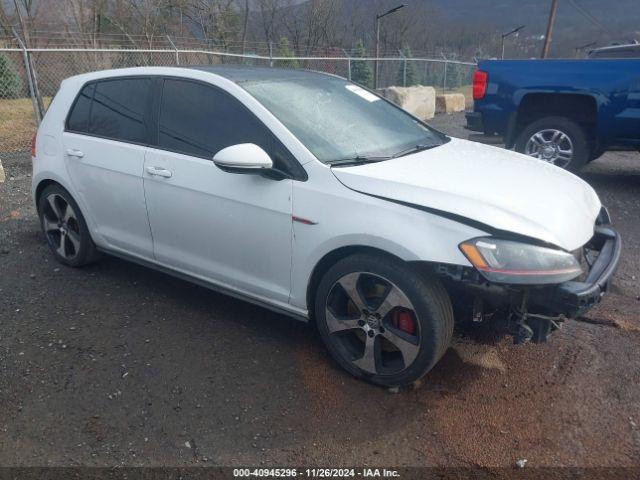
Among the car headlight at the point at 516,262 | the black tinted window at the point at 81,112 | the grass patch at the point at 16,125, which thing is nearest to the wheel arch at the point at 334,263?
the car headlight at the point at 516,262

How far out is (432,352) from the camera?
8.98 ft

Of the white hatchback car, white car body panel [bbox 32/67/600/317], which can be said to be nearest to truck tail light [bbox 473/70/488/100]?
the white hatchback car

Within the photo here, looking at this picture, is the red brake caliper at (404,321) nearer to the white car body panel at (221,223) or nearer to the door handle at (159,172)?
the white car body panel at (221,223)

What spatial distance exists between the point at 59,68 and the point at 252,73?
1386cm

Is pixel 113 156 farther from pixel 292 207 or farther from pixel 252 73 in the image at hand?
pixel 292 207

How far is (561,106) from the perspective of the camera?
6.87 m

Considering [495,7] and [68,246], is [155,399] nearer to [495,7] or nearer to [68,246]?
[68,246]

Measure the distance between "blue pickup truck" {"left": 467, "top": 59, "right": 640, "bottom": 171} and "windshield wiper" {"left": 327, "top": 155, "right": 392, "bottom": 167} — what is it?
14.5 ft

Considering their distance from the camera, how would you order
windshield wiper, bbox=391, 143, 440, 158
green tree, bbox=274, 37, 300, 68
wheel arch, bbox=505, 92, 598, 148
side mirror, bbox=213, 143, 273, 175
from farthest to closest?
green tree, bbox=274, 37, 300, 68, wheel arch, bbox=505, 92, 598, 148, windshield wiper, bbox=391, 143, 440, 158, side mirror, bbox=213, 143, 273, 175

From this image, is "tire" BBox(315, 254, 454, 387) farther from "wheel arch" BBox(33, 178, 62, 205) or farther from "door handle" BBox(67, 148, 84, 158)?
"wheel arch" BBox(33, 178, 62, 205)

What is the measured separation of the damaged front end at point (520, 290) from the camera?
2.51 metres

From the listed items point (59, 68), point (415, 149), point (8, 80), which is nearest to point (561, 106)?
point (415, 149)

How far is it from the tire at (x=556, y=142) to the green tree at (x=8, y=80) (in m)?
13.2

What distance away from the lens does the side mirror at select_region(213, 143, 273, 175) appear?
295 cm
